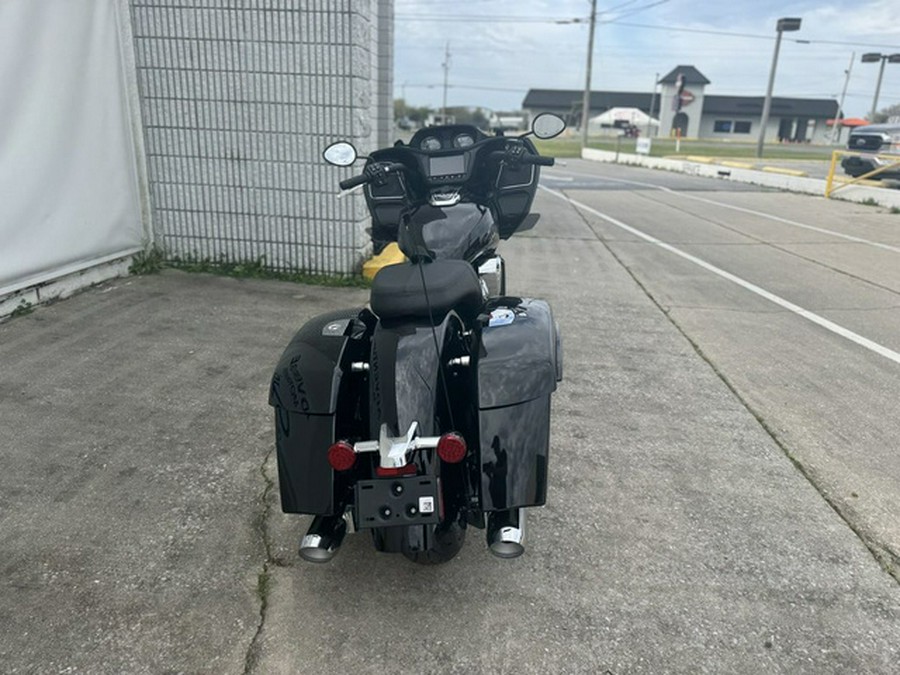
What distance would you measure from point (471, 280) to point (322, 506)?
0.96 metres

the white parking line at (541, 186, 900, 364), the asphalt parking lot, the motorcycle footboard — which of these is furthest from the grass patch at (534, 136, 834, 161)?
the motorcycle footboard

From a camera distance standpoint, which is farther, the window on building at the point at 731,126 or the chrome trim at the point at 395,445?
the window on building at the point at 731,126

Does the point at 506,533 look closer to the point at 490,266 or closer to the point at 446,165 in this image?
the point at 490,266

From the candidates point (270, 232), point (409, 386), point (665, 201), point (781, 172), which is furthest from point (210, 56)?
point (781, 172)

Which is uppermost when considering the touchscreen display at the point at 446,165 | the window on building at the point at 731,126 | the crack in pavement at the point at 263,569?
the window on building at the point at 731,126

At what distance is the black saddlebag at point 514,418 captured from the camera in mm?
2172

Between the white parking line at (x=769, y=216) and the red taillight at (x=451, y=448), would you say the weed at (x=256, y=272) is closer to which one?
the red taillight at (x=451, y=448)

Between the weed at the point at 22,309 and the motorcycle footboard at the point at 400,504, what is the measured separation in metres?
4.39

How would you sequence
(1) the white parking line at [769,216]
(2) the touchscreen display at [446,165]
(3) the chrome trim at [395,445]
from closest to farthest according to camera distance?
(3) the chrome trim at [395,445] → (2) the touchscreen display at [446,165] → (1) the white parking line at [769,216]

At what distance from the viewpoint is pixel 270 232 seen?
6.50 meters

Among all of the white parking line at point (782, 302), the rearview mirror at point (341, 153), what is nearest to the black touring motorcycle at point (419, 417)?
the rearview mirror at point (341, 153)

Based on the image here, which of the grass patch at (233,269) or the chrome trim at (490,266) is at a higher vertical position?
the chrome trim at (490,266)

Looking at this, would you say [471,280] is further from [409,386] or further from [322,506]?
[322,506]

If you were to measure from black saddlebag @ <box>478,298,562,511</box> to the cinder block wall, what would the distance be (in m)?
4.37
